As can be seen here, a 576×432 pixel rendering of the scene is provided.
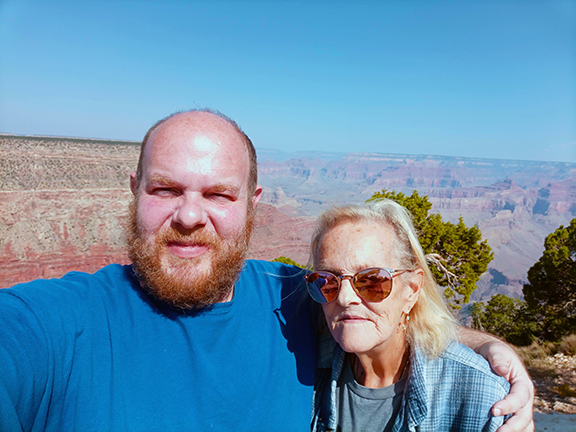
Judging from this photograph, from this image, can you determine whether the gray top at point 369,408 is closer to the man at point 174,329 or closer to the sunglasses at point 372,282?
the man at point 174,329

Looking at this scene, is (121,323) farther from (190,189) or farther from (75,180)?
(75,180)

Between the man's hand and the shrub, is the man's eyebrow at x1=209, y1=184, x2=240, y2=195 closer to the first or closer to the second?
the man's hand

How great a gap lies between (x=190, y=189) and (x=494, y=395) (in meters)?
1.86

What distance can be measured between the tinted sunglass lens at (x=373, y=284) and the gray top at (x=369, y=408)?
526 millimetres

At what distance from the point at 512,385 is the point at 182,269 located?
1811mm

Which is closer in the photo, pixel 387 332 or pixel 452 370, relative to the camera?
pixel 452 370

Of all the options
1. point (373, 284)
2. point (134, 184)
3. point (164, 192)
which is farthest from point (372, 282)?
point (134, 184)

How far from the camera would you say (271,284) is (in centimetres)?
262

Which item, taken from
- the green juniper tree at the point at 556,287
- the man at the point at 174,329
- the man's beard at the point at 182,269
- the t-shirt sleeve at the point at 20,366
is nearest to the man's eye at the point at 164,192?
the man at the point at 174,329

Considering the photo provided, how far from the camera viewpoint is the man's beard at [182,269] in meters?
1.93

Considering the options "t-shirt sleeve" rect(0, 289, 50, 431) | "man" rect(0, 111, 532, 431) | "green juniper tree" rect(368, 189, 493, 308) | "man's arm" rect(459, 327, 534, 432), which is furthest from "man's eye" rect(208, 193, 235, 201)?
"green juniper tree" rect(368, 189, 493, 308)

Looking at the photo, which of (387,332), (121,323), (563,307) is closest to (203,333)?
(121,323)

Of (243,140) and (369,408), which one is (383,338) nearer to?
(369,408)

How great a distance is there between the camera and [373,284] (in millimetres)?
2121
